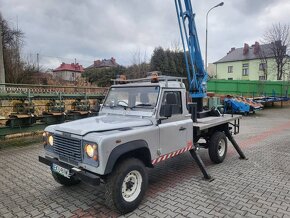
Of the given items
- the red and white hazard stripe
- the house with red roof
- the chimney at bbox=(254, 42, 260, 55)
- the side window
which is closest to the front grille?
the red and white hazard stripe

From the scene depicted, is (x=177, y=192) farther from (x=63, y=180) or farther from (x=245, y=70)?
(x=245, y=70)

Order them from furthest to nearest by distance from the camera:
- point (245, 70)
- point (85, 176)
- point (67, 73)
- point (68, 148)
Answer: point (245, 70) < point (67, 73) < point (68, 148) < point (85, 176)

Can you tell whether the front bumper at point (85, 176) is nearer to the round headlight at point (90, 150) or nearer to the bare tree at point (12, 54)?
the round headlight at point (90, 150)

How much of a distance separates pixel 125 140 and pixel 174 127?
1.36 m

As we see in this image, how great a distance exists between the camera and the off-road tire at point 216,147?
6277mm

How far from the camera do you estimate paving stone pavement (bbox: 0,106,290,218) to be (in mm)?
3947

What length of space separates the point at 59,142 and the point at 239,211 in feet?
10.4

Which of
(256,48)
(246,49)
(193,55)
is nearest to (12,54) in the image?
(193,55)

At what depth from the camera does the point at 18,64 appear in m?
16.6

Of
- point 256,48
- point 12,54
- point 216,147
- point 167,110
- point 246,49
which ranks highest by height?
point 246,49

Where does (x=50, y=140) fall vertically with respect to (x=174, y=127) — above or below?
below

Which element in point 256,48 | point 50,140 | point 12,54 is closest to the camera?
point 50,140

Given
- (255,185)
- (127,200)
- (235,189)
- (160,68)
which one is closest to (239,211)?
(235,189)

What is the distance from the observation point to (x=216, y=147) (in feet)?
20.6
